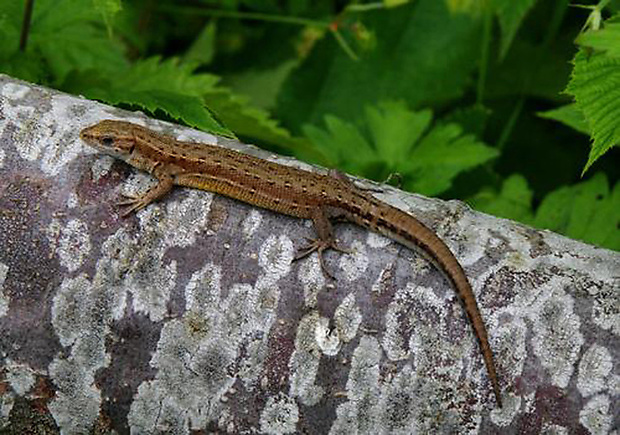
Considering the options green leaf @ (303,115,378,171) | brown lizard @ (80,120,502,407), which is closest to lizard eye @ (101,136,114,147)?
brown lizard @ (80,120,502,407)

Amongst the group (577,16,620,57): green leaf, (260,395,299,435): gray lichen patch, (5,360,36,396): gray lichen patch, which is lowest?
(5,360,36,396): gray lichen patch

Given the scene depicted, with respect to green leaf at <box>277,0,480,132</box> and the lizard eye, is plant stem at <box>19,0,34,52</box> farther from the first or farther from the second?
green leaf at <box>277,0,480,132</box>

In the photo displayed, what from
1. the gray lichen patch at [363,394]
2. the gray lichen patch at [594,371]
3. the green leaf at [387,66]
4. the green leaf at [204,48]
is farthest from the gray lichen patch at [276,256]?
the green leaf at [204,48]

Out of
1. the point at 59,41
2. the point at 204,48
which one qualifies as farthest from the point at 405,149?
the point at 59,41

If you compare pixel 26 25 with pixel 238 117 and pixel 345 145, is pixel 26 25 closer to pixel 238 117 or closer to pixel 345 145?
pixel 238 117

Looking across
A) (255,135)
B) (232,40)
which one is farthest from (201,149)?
(232,40)

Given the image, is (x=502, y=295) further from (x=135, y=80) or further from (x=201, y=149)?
(x=135, y=80)
